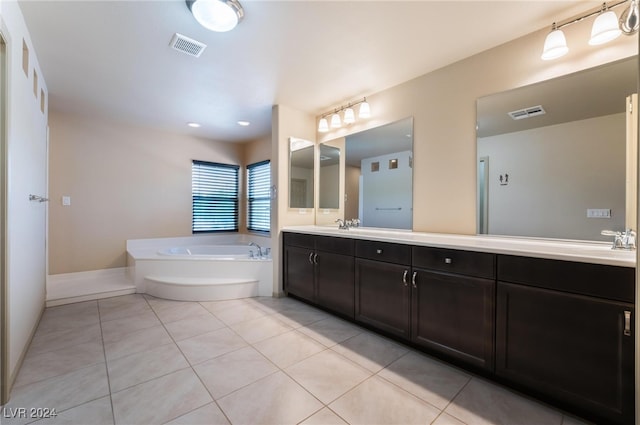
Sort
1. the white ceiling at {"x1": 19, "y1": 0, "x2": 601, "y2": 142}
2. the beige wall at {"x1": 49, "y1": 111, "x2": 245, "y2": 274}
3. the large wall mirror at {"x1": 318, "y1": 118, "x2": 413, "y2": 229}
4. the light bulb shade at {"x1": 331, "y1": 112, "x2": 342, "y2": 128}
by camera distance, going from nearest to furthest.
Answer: the white ceiling at {"x1": 19, "y1": 0, "x2": 601, "y2": 142}
the large wall mirror at {"x1": 318, "y1": 118, "x2": 413, "y2": 229}
the light bulb shade at {"x1": 331, "y1": 112, "x2": 342, "y2": 128}
the beige wall at {"x1": 49, "y1": 111, "x2": 245, "y2": 274}

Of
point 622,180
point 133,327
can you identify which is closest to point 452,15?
point 622,180

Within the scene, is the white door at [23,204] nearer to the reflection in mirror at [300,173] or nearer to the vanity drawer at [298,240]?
the vanity drawer at [298,240]

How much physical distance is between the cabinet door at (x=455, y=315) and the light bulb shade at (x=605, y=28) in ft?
5.18

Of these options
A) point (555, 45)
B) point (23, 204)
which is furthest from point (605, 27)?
point (23, 204)

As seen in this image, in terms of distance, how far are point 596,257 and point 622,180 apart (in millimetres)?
705

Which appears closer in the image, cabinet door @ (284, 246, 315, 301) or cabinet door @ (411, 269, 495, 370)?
cabinet door @ (411, 269, 495, 370)

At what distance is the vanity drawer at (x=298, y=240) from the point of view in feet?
9.57

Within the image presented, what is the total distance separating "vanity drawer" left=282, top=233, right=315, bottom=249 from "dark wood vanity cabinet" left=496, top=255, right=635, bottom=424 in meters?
1.73

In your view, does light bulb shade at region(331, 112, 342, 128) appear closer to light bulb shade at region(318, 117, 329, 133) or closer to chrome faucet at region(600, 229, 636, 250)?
light bulb shade at region(318, 117, 329, 133)

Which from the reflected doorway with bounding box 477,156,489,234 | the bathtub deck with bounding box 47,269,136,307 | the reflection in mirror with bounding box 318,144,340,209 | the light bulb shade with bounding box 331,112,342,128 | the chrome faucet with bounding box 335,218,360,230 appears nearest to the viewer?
the reflected doorway with bounding box 477,156,489,234

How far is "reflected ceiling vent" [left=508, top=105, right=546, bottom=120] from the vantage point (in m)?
1.94

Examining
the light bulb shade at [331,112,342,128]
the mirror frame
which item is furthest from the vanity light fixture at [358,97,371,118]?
the mirror frame

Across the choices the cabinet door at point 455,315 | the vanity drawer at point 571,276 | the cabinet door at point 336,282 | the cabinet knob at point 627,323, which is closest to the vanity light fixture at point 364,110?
the cabinet door at point 336,282

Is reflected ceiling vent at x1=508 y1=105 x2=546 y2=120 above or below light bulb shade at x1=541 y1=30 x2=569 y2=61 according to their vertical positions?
below
